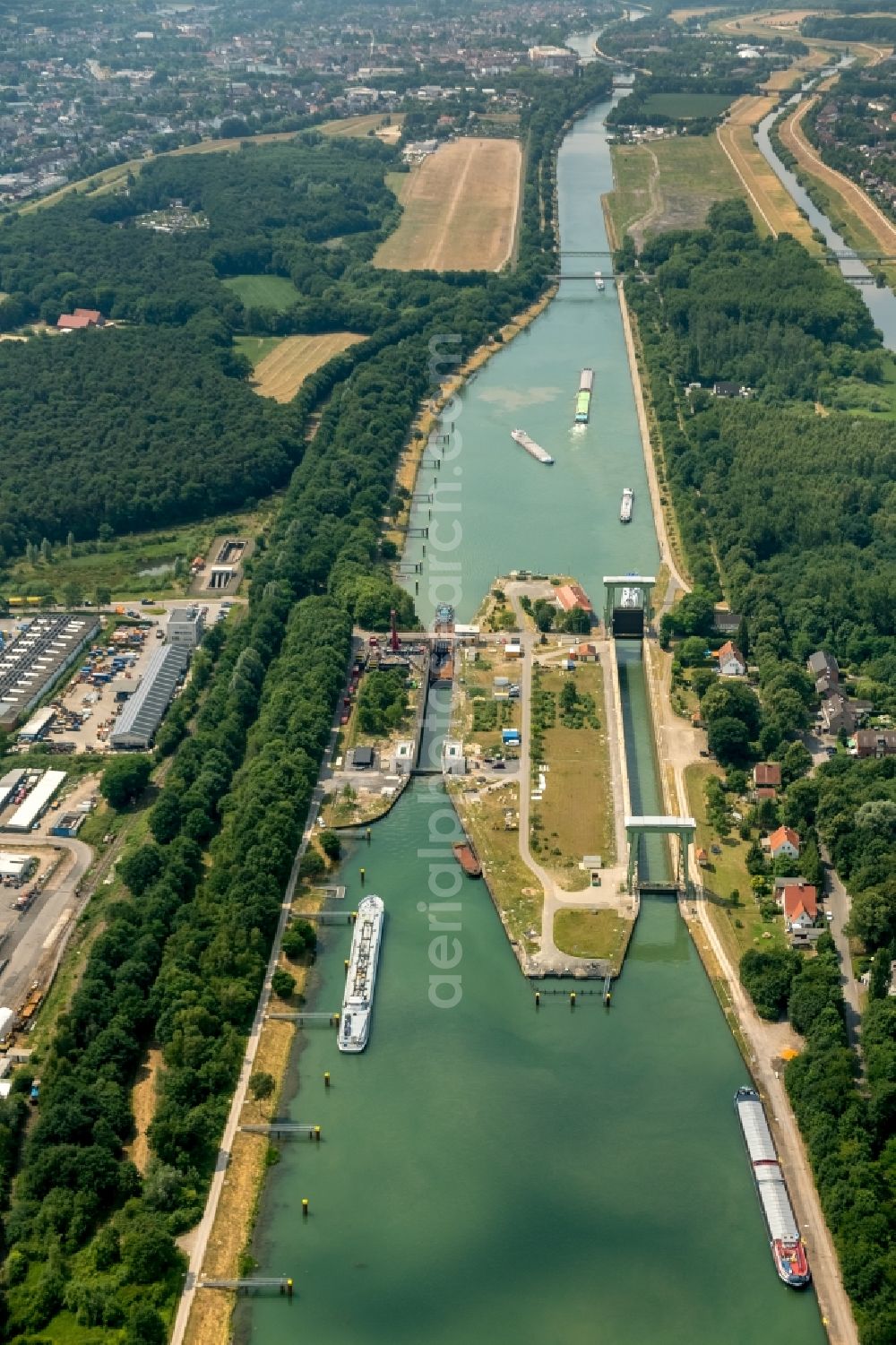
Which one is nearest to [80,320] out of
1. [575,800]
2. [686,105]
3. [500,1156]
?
[575,800]

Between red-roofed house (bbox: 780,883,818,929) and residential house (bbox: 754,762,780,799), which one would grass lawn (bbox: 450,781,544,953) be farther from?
residential house (bbox: 754,762,780,799)

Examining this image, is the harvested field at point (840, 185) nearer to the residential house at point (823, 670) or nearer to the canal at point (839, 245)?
the canal at point (839, 245)

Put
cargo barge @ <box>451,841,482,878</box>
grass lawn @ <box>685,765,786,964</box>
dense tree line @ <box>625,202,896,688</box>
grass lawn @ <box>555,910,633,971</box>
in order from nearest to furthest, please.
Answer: grass lawn @ <box>555,910,633,971</box>, grass lawn @ <box>685,765,786,964</box>, cargo barge @ <box>451,841,482,878</box>, dense tree line @ <box>625,202,896,688</box>

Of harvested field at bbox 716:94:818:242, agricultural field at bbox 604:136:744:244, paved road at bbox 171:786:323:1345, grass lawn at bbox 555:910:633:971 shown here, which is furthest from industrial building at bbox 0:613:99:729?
harvested field at bbox 716:94:818:242

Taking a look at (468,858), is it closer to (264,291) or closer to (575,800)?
(575,800)

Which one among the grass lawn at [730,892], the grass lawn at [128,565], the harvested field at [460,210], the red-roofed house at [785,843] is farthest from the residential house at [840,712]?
the harvested field at [460,210]

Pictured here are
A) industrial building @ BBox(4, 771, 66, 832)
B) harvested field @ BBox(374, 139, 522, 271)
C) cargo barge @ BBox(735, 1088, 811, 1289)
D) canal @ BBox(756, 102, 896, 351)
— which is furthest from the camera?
harvested field @ BBox(374, 139, 522, 271)

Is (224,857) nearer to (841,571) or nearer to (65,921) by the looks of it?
(65,921)
